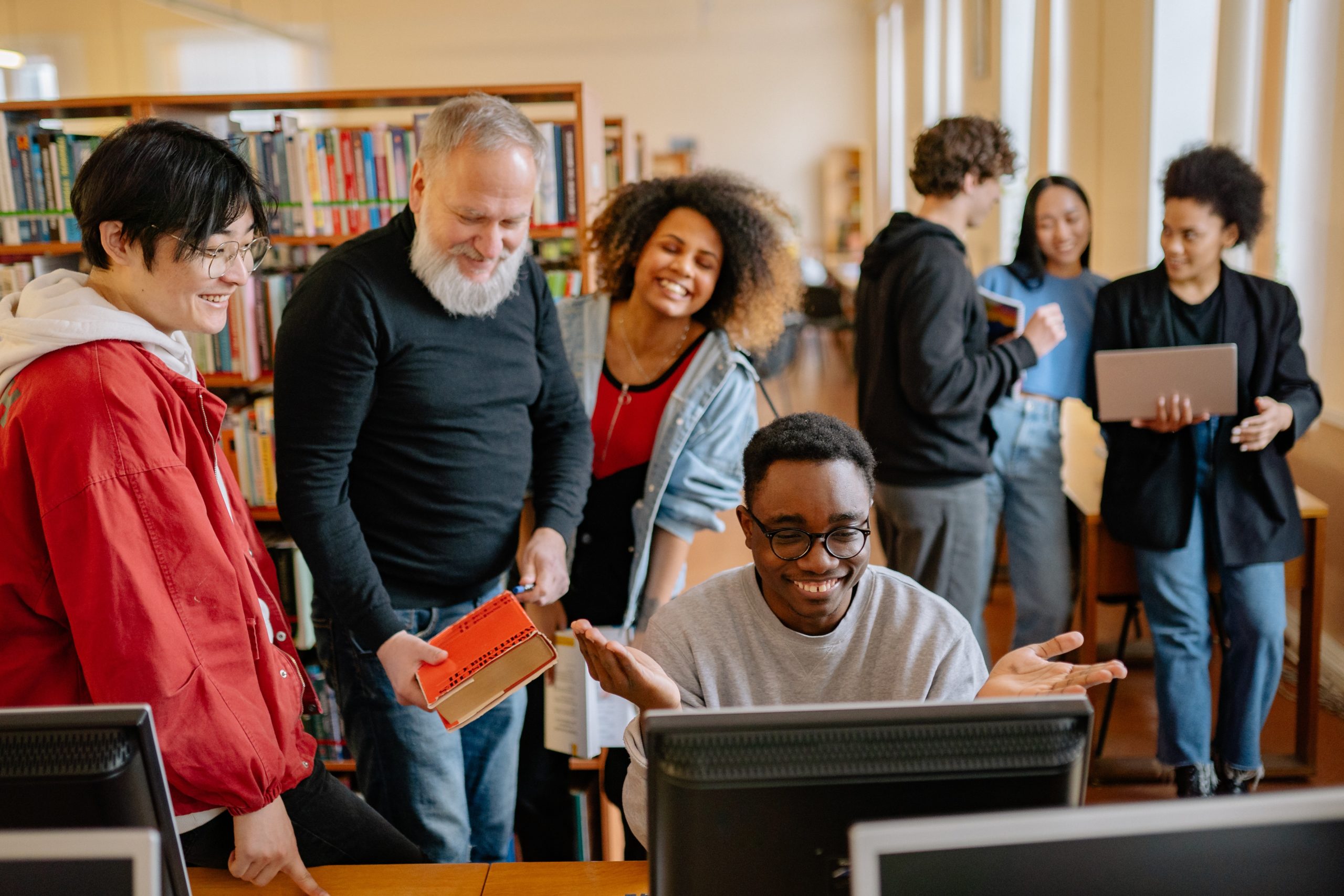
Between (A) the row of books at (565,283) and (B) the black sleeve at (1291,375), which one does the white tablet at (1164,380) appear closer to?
(B) the black sleeve at (1291,375)

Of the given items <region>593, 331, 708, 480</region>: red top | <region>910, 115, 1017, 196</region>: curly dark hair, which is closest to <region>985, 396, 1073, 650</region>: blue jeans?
<region>910, 115, 1017, 196</region>: curly dark hair

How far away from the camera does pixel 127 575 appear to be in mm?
1076

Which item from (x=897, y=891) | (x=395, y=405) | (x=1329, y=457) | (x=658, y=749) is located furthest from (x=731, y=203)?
(x=1329, y=457)

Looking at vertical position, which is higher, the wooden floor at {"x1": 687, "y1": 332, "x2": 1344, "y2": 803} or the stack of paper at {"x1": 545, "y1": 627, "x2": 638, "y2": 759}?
the stack of paper at {"x1": 545, "y1": 627, "x2": 638, "y2": 759}

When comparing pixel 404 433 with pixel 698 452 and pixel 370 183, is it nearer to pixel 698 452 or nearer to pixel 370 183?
pixel 698 452

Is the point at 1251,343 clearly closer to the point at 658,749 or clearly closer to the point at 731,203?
the point at 731,203

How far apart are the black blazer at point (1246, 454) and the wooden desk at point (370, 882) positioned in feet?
6.37

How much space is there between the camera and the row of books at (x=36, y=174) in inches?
110

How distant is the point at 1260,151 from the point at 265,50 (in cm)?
1094

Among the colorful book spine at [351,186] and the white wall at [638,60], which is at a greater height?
the white wall at [638,60]

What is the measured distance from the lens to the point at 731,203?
7.02 feet

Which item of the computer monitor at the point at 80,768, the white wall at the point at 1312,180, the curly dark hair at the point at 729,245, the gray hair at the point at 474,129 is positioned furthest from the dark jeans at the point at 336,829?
the white wall at the point at 1312,180

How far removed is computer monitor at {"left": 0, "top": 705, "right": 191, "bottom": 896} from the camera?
33.9 inches

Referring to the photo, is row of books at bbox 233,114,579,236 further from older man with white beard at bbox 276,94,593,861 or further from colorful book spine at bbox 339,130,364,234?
older man with white beard at bbox 276,94,593,861
